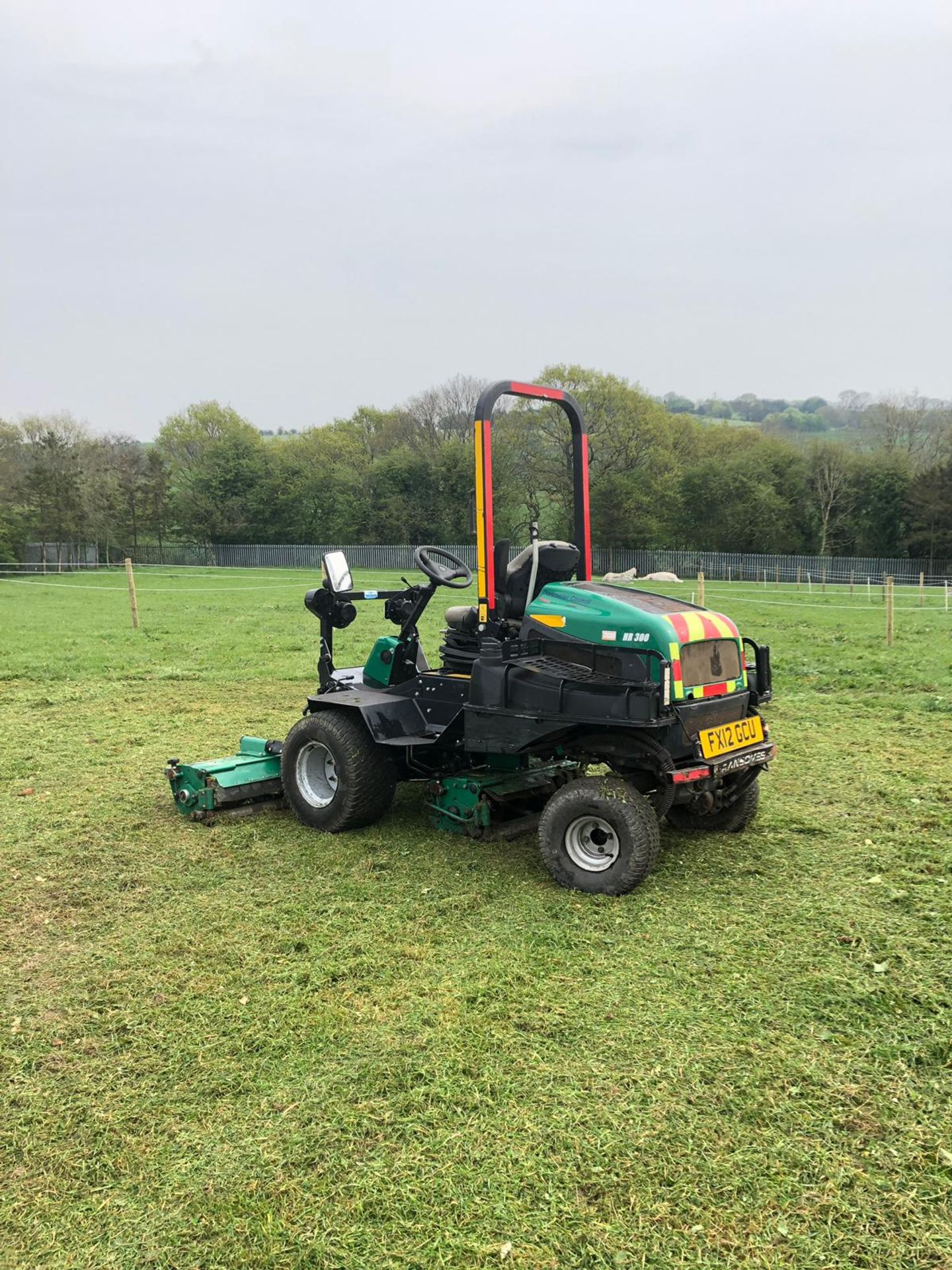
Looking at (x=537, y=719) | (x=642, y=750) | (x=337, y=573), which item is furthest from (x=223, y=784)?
(x=642, y=750)

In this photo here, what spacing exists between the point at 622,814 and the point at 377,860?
1.45m

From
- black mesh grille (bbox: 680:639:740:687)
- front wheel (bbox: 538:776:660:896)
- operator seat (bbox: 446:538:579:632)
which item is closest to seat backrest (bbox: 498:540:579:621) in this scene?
operator seat (bbox: 446:538:579:632)

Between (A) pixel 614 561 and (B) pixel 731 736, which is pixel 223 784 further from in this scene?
(A) pixel 614 561

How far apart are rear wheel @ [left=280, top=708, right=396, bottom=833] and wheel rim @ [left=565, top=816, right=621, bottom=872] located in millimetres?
1370

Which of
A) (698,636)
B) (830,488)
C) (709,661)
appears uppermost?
(830,488)

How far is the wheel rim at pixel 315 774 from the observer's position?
5805 mm

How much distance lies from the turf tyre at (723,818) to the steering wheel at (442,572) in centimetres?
183

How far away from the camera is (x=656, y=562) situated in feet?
155

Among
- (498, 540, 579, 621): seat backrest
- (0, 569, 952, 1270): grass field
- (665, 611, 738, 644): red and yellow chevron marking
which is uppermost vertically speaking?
(498, 540, 579, 621): seat backrest

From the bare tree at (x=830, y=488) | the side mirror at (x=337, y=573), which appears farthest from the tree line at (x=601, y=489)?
the side mirror at (x=337, y=573)

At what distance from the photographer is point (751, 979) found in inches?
146

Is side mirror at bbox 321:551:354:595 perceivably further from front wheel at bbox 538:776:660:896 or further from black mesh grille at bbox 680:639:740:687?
black mesh grille at bbox 680:639:740:687

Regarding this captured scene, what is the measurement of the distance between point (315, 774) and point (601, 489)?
4217 cm

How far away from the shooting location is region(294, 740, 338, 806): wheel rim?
580 cm
